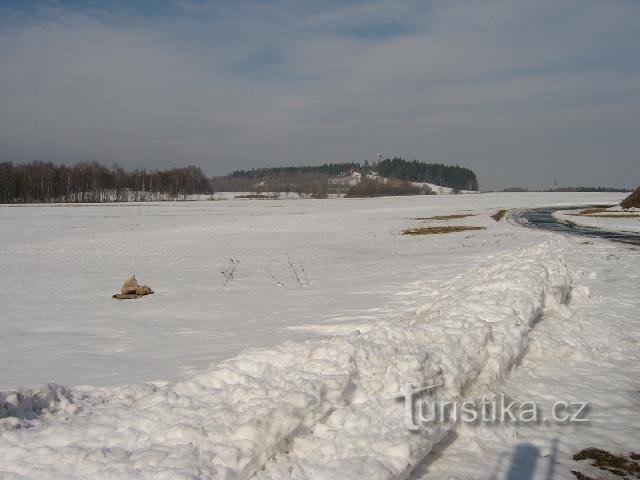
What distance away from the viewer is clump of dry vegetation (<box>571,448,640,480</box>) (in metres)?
4.01

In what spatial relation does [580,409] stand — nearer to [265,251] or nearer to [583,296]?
[583,296]

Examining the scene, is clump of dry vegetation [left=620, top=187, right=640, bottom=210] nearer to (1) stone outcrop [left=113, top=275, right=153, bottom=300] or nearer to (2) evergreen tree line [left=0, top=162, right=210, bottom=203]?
(1) stone outcrop [left=113, top=275, right=153, bottom=300]

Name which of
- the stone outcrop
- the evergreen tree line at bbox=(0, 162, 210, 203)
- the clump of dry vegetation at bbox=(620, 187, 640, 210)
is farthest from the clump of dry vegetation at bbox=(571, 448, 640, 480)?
the evergreen tree line at bbox=(0, 162, 210, 203)

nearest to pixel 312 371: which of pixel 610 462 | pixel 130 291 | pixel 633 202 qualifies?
pixel 610 462

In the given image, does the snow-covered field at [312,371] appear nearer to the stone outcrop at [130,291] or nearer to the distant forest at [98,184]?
the stone outcrop at [130,291]

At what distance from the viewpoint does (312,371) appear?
482 centimetres

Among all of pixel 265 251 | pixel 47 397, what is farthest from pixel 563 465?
pixel 265 251

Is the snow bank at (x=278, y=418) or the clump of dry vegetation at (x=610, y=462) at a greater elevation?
the snow bank at (x=278, y=418)

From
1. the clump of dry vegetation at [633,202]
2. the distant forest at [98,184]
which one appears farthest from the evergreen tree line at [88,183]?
the clump of dry vegetation at [633,202]

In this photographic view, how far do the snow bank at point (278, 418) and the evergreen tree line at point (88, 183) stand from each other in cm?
11853

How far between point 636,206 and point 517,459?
48.9 meters

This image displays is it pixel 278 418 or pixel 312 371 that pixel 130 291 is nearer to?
pixel 312 371

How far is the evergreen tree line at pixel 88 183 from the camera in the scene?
109m

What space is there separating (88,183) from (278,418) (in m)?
130
